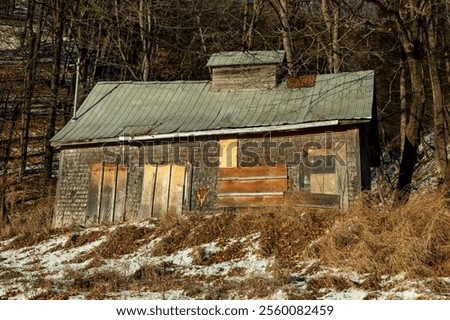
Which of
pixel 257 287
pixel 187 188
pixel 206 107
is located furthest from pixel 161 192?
pixel 257 287

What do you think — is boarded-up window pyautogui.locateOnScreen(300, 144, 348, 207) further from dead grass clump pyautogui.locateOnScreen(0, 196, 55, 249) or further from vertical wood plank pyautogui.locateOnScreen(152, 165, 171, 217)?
dead grass clump pyautogui.locateOnScreen(0, 196, 55, 249)

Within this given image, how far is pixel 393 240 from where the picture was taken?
9.71 metres

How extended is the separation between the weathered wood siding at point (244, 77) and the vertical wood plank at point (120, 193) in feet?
13.7

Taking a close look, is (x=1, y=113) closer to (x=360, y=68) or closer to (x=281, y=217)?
(x=360, y=68)

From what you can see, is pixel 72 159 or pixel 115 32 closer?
pixel 72 159

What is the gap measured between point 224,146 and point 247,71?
345cm

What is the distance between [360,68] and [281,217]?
15170 millimetres

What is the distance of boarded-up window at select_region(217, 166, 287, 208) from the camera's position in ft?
50.5

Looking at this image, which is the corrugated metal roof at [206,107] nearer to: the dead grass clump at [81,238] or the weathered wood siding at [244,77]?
the weathered wood siding at [244,77]

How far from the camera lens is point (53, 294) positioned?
8906 mm

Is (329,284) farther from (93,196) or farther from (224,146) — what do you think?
(93,196)

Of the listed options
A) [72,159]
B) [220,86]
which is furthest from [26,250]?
[220,86]

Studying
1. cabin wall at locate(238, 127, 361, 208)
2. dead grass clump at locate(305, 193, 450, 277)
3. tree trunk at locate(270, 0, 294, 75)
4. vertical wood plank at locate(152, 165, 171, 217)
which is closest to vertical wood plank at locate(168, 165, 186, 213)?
vertical wood plank at locate(152, 165, 171, 217)

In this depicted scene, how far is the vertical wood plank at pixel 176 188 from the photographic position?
16.2 metres
